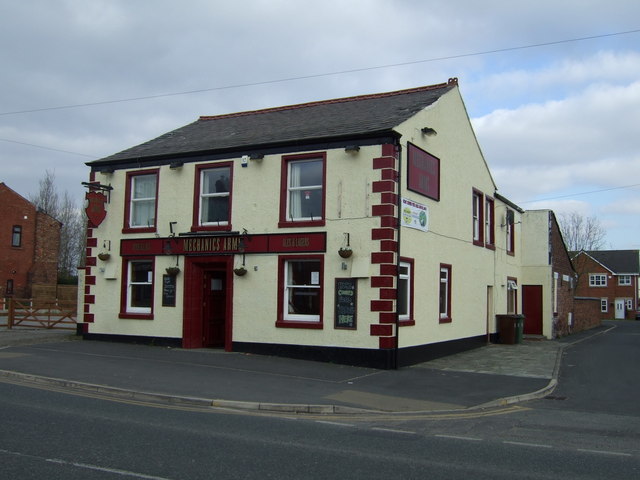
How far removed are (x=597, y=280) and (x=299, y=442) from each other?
7658 centimetres

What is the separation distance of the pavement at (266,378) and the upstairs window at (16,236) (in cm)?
3167

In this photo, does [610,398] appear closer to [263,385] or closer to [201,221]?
[263,385]

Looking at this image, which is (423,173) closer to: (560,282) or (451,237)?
(451,237)

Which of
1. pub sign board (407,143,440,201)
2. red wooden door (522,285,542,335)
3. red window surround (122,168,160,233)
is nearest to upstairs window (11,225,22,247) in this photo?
red window surround (122,168,160,233)

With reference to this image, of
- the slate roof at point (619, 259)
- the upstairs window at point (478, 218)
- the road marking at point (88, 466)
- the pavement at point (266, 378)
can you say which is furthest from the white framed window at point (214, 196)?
the slate roof at point (619, 259)

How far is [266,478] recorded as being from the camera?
6098 millimetres

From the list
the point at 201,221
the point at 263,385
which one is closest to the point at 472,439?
the point at 263,385

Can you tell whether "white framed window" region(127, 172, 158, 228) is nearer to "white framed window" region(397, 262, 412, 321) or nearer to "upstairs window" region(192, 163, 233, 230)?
"upstairs window" region(192, 163, 233, 230)

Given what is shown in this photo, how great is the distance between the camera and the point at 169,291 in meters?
18.2

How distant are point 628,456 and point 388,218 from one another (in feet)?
28.6

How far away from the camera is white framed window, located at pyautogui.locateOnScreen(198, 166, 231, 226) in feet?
58.9

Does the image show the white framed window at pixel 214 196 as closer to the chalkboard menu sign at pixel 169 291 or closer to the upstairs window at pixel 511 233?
the chalkboard menu sign at pixel 169 291

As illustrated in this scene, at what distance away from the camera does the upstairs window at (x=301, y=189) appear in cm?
1662

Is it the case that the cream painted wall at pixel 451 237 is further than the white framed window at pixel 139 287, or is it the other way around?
the white framed window at pixel 139 287
